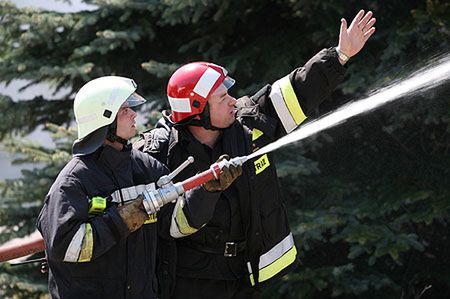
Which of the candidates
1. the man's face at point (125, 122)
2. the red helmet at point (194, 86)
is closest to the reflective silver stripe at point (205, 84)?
the red helmet at point (194, 86)

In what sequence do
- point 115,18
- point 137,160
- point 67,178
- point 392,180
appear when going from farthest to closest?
point 115,18
point 392,180
point 137,160
point 67,178

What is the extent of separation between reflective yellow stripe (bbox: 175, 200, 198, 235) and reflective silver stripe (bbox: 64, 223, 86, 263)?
1.88 feet

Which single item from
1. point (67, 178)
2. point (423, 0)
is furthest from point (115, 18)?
point (67, 178)

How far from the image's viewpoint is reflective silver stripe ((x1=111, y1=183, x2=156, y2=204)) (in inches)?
152

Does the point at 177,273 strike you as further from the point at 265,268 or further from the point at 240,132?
the point at 240,132

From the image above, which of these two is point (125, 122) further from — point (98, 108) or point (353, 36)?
point (353, 36)

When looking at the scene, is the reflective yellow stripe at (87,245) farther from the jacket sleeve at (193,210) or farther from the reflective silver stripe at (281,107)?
the reflective silver stripe at (281,107)

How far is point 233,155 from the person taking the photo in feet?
14.2

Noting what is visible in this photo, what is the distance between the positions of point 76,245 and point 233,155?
41.1 inches

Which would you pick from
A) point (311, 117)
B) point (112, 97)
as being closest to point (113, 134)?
point (112, 97)

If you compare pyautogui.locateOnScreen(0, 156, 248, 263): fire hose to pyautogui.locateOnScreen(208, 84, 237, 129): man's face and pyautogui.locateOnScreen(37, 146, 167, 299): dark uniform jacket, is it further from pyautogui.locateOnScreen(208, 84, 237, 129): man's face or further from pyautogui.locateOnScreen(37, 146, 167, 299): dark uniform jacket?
pyautogui.locateOnScreen(208, 84, 237, 129): man's face

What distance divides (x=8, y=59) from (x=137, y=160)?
3732mm

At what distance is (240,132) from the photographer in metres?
4.44

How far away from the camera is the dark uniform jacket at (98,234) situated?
3641 mm
